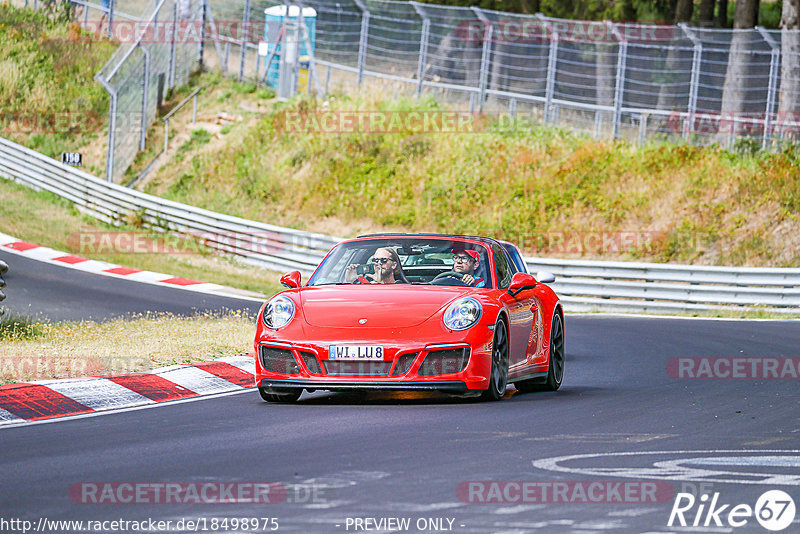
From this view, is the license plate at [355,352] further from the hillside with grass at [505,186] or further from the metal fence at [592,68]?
the metal fence at [592,68]

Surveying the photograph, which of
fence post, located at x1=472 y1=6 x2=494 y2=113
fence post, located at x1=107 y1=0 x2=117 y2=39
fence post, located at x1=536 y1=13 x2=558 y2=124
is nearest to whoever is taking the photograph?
fence post, located at x1=536 y1=13 x2=558 y2=124

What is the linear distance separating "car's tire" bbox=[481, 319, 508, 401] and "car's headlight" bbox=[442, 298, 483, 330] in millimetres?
217

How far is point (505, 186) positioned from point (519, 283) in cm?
2008

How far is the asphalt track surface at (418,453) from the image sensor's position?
18.3 feet

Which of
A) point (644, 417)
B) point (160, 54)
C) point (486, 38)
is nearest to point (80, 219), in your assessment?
point (160, 54)

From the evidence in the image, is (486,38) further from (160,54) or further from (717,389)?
(717,389)

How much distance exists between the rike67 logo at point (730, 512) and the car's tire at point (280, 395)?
14.2ft

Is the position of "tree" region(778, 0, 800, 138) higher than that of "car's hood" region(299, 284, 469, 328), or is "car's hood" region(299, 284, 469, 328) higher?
"tree" region(778, 0, 800, 138)

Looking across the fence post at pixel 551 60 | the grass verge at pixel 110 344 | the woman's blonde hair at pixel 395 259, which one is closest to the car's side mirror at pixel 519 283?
the woman's blonde hair at pixel 395 259

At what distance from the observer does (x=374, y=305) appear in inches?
372

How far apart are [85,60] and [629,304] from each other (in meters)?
23.8

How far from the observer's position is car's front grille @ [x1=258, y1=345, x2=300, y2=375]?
30.7ft

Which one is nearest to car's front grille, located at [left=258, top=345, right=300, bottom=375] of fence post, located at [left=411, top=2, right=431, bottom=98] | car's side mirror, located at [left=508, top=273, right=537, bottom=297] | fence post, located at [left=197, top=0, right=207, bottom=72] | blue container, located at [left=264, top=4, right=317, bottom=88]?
car's side mirror, located at [left=508, top=273, right=537, bottom=297]

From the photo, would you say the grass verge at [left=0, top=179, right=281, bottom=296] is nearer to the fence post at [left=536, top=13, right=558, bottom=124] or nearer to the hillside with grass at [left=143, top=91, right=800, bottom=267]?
the hillside with grass at [left=143, top=91, right=800, bottom=267]
